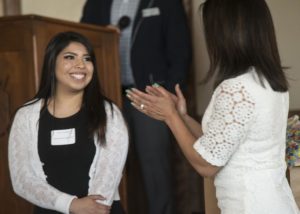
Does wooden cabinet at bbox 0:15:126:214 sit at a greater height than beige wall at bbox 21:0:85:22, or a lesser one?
lesser

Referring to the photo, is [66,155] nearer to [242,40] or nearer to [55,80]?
[55,80]

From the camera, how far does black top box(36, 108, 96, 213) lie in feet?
7.10

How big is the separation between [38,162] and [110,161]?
11.6 inches

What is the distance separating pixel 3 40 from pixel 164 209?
1.36m

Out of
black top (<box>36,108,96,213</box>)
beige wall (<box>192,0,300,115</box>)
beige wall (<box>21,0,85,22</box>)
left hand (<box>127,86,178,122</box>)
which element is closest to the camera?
left hand (<box>127,86,178,122</box>)

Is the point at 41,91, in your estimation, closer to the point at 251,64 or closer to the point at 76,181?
the point at 76,181

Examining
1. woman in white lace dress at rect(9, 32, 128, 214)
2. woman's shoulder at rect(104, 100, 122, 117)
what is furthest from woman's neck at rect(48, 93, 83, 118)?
woman's shoulder at rect(104, 100, 122, 117)

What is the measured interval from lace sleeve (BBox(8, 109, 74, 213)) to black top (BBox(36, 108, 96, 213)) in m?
0.05

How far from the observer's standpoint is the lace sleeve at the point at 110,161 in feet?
7.03

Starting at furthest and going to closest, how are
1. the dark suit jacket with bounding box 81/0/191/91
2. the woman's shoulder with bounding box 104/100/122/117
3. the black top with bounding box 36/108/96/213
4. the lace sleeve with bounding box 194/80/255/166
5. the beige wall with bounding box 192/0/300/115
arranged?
1. the beige wall with bounding box 192/0/300/115
2. the dark suit jacket with bounding box 81/0/191/91
3. the woman's shoulder with bounding box 104/100/122/117
4. the black top with bounding box 36/108/96/213
5. the lace sleeve with bounding box 194/80/255/166

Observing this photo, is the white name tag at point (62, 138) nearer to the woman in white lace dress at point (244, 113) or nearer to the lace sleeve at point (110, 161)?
the lace sleeve at point (110, 161)

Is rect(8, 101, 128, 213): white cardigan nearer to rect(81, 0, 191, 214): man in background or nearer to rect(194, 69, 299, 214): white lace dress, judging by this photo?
rect(194, 69, 299, 214): white lace dress

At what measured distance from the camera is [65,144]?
85.4 inches

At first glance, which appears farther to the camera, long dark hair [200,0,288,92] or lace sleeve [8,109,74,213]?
lace sleeve [8,109,74,213]
